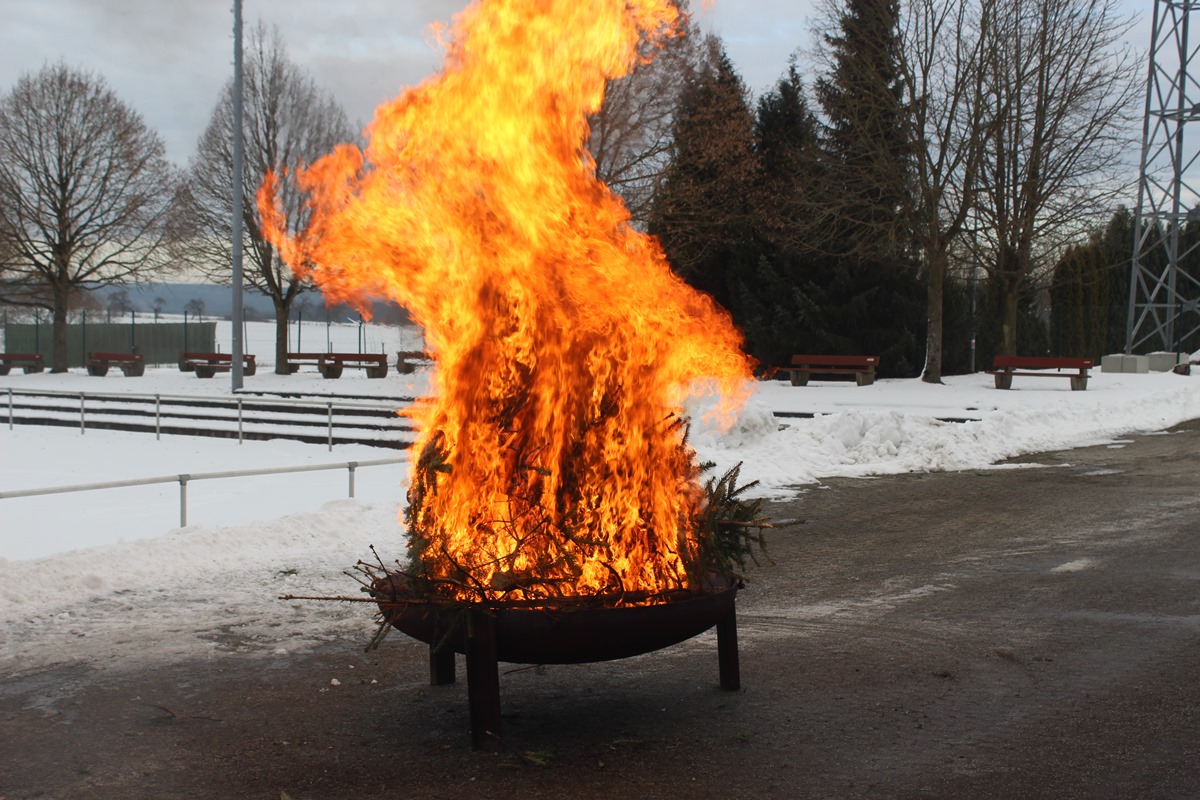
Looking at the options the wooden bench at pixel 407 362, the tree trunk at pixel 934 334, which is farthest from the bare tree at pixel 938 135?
the wooden bench at pixel 407 362

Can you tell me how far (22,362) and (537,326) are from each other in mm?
41447

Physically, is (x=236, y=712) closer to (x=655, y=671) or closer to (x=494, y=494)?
(x=494, y=494)

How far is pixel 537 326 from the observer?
5520 mm

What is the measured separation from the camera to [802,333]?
3266 cm

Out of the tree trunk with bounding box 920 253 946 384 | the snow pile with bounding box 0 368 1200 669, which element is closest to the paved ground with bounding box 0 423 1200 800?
the snow pile with bounding box 0 368 1200 669

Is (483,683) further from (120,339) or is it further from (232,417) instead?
(120,339)

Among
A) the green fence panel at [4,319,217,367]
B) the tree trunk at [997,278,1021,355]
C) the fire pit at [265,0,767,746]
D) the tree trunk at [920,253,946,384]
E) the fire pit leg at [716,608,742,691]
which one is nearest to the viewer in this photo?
the fire pit at [265,0,767,746]

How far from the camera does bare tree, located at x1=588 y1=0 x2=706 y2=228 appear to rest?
25688mm

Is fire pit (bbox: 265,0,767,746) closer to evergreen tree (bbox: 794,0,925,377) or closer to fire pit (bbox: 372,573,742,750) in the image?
fire pit (bbox: 372,573,742,750)

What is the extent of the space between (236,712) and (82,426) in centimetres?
1782

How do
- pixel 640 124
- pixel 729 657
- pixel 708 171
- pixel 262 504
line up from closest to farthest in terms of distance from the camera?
pixel 729 657
pixel 262 504
pixel 640 124
pixel 708 171

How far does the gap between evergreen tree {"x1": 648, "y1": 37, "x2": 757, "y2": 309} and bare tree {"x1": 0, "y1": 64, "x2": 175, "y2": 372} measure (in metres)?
18.8

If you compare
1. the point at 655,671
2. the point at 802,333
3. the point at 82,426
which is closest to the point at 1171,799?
the point at 655,671

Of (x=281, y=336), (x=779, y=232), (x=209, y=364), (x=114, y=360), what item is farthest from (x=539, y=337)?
(x=114, y=360)
